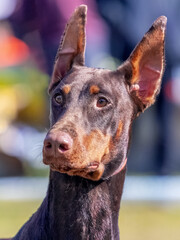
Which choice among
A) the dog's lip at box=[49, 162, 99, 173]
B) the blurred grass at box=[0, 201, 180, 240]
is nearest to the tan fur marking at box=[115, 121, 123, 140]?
the dog's lip at box=[49, 162, 99, 173]

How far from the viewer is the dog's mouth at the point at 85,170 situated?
3.80m

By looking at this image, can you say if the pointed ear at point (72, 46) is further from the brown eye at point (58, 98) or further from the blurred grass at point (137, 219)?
the blurred grass at point (137, 219)

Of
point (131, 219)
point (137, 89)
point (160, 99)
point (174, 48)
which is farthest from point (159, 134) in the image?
point (137, 89)

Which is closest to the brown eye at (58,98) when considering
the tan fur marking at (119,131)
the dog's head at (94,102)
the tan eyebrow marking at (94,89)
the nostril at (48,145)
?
the dog's head at (94,102)

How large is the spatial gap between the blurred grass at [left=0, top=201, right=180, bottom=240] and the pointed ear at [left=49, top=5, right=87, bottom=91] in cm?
342

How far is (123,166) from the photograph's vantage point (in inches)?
165

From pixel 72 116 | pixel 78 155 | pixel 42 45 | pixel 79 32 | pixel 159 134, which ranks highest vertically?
pixel 42 45

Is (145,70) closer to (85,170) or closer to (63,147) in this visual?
(85,170)

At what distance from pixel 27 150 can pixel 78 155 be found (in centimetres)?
1028

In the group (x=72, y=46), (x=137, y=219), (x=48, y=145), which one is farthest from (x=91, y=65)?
(x=48, y=145)

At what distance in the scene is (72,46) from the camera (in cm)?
450

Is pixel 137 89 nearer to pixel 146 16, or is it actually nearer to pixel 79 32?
pixel 79 32

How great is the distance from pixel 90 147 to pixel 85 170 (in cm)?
13

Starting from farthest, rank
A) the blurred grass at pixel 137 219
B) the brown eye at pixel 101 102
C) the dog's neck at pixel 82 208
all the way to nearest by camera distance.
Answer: the blurred grass at pixel 137 219 < the brown eye at pixel 101 102 < the dog's neck at pixel 82 208
